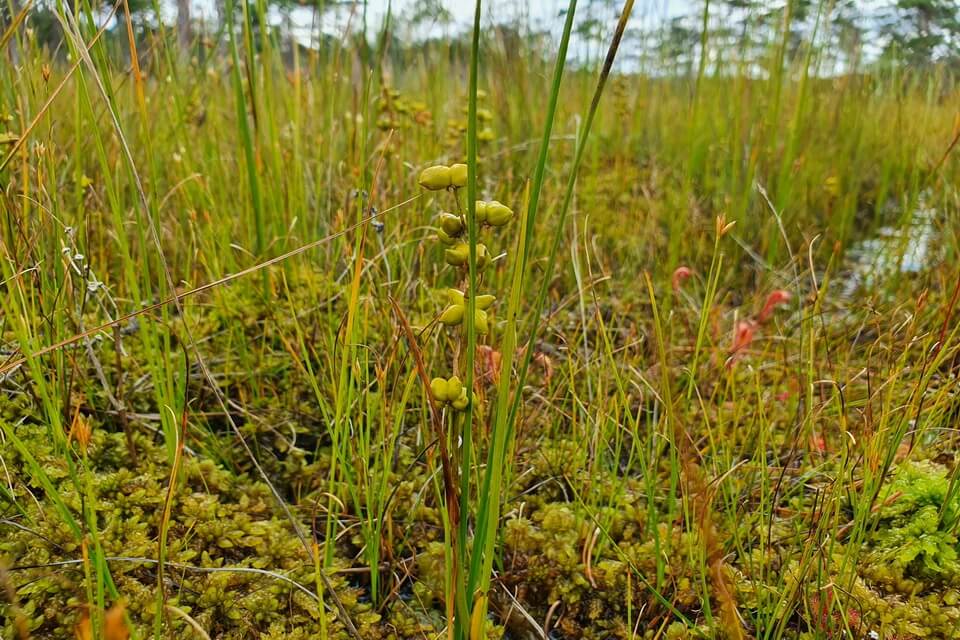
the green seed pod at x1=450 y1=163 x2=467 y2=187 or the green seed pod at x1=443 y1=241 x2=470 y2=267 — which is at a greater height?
the green seed pod at x1=450 y1=163 x2=467 y2=187

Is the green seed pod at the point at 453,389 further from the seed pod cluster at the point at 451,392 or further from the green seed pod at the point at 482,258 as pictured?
the green seed pod at the point at 482,258

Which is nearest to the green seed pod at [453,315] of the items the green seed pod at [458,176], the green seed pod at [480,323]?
the green seed pod at [480,323]

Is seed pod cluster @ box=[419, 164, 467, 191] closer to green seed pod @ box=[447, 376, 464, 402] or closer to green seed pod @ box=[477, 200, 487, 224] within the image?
green seed pod @ box=[477, 200, 487, 224]

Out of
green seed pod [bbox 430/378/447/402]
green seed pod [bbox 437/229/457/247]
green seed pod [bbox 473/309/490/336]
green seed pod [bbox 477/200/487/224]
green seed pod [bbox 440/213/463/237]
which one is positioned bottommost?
green seed pod [bbox 430/378/447/402]

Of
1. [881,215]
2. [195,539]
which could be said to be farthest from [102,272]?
[881,215]

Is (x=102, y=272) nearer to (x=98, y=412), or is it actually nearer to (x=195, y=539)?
(x=98, y=412)

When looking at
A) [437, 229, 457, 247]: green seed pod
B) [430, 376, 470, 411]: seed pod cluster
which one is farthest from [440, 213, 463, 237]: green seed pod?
[430, 376, 470, 411]: seed pod cluster
